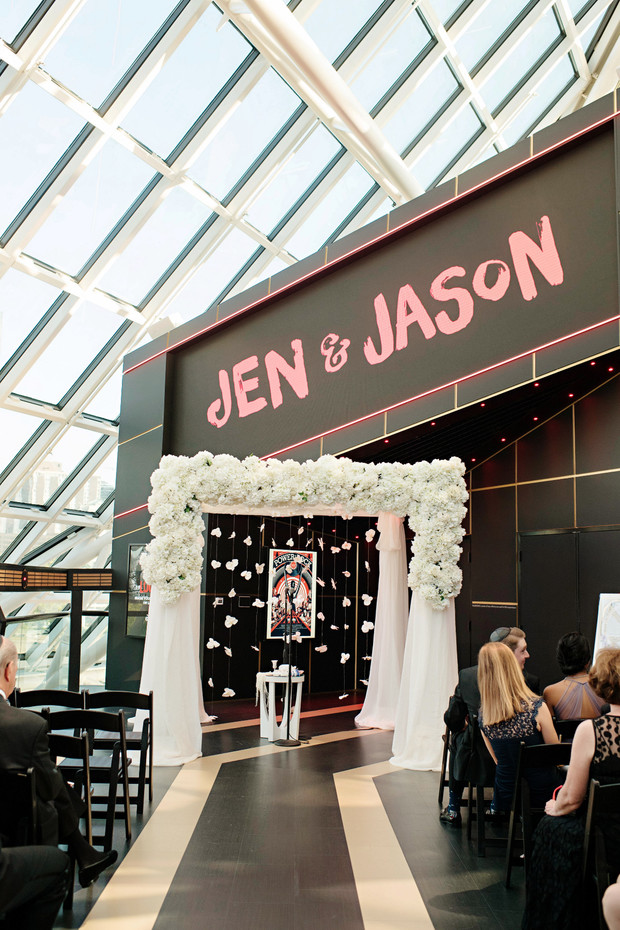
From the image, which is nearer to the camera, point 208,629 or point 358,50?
point 358,50

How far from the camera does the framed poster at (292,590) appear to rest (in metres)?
11.7

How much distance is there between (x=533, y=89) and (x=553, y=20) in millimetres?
1219

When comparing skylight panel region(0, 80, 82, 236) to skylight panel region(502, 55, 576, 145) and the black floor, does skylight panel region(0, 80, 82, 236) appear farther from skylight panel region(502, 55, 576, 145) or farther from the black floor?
skylight panel region(502, 55, 576, 145)

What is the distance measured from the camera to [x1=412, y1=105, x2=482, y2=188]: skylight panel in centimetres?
1285

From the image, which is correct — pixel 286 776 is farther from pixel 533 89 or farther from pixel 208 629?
pixel 533 89

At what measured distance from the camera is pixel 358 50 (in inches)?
401

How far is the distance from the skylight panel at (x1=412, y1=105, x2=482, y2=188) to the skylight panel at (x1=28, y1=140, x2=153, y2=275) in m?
5.20

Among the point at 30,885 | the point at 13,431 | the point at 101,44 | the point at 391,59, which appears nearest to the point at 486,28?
the point at 391,59

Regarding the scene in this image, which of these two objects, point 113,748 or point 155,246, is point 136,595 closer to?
point 155,246

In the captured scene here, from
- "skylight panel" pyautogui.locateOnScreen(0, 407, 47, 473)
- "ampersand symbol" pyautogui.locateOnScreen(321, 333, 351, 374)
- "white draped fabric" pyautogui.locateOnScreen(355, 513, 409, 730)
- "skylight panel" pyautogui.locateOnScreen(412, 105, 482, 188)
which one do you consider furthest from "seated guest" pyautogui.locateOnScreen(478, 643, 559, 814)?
"skylight panel" pyautogui.locateOnScreen(412, 105, 482, 188)

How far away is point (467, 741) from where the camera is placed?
5.33 meters

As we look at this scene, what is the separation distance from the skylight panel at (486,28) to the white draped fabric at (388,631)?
7278 mm

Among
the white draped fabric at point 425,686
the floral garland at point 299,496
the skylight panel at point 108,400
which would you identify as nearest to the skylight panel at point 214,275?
the skylight panel at point 108,400

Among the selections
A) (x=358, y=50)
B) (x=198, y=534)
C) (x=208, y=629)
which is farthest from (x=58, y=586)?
(x=358, y=50)
